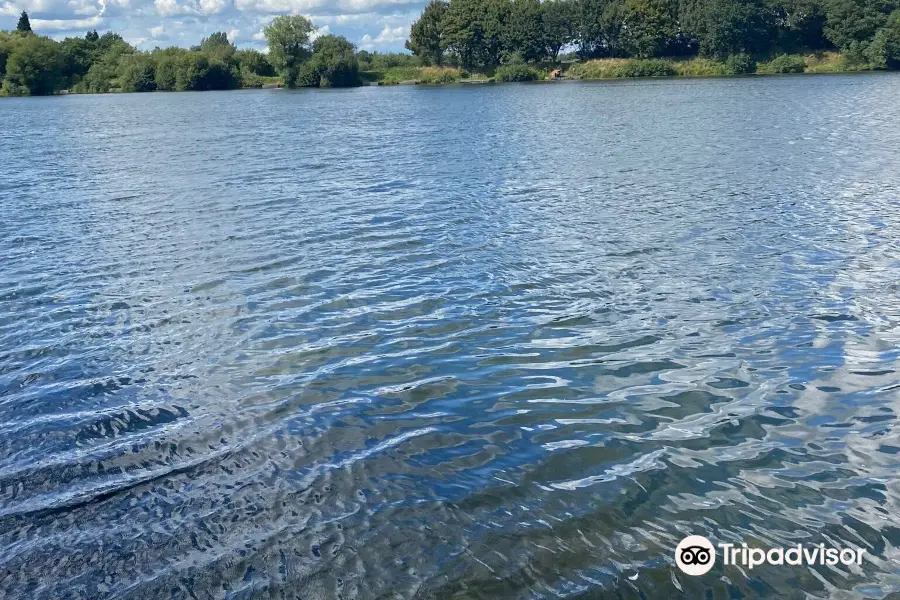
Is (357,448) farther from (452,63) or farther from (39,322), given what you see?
(452,63)

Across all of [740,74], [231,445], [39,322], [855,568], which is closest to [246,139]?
[39,322]

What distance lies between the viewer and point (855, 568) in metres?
5.93

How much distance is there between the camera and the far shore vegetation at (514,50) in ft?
380

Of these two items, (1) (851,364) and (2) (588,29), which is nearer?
(1) (851,364)

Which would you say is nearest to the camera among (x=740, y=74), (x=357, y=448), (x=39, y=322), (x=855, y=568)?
(x=855, y=568)

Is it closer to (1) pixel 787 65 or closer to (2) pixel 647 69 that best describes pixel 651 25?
(2) pixel 647 69

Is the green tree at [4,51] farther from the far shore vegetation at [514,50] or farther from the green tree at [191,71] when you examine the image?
the green tree at [191,71]

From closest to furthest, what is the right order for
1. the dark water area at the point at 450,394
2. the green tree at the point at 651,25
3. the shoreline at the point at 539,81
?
1. the dark water area at the point at 450,394
2. the shoreline at the point at 539,81
3. the green tree at the point at 651,25

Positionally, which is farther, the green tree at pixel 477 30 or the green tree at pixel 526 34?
the green tree at pixel 477 30

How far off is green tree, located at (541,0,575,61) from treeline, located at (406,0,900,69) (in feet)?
0.57

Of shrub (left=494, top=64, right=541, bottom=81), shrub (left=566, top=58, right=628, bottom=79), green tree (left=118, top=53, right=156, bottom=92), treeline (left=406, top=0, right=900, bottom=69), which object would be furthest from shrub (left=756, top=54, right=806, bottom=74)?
green tree (left=118, top=53, right=156, bottom=92)

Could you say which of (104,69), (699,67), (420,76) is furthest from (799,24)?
(104,69)

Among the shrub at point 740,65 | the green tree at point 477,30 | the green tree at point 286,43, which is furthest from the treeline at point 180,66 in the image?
the shrub at point 740,65

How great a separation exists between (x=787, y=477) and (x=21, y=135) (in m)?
53.3
